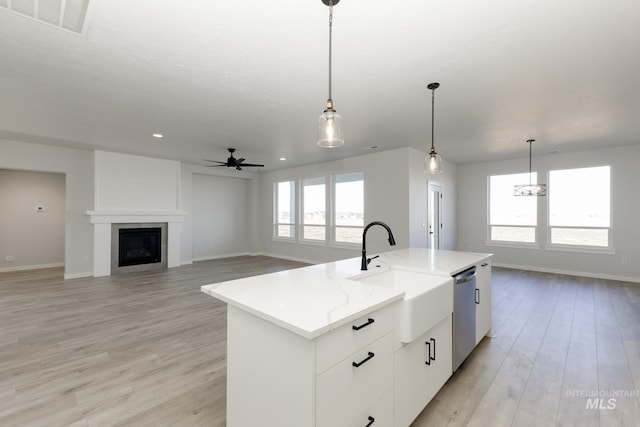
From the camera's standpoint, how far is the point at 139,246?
21.4 feet

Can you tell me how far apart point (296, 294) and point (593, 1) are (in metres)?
2.54

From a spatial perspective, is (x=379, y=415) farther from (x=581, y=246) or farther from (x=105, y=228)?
(x=581, y=246)

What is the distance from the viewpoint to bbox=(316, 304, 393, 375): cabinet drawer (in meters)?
1.11

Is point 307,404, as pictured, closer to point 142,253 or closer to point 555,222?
point 142,253

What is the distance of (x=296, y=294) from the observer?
1518 millimetres

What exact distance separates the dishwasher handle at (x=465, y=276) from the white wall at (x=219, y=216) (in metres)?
7.17

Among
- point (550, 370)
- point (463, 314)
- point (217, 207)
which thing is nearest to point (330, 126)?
point (463, 314)

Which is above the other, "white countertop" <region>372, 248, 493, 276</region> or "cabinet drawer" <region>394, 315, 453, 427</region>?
"white countertop" <region>372, 248, 493, 276</region>

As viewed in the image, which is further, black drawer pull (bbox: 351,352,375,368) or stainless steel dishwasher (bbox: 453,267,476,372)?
stainless steel dishwasher (bbox: 453,267,476,372)

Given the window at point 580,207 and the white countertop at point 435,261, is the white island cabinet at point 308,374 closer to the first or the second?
the white countertop at point 435,261

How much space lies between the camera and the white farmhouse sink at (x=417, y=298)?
1.56m

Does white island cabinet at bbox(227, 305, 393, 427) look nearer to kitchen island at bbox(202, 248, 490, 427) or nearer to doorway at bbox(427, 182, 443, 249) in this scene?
kitchen island at bbox(202, 248, 490, 427)

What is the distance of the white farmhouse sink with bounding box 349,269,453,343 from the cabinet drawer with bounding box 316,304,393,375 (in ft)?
0.41

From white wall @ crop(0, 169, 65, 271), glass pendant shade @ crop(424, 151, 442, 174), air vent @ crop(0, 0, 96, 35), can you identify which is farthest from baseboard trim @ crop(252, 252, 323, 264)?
air vent @ crop(0, 0, 96, 35)
